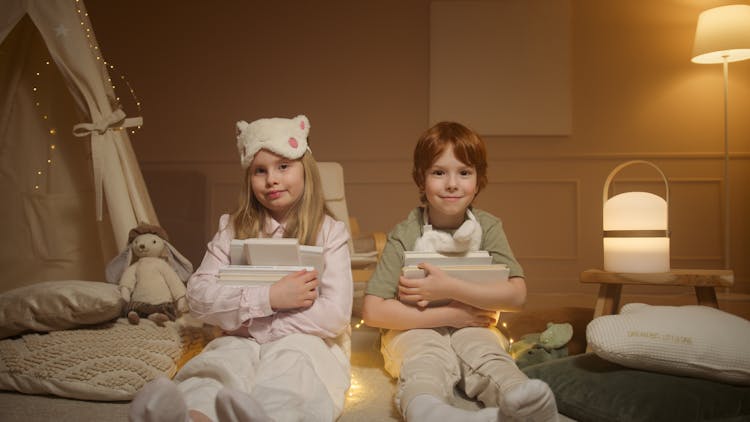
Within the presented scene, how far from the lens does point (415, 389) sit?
4.10 feet

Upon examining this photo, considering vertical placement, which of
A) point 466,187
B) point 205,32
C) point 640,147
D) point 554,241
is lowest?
point 554,241

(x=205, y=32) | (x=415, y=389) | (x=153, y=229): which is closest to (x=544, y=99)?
(x=205, y=32)

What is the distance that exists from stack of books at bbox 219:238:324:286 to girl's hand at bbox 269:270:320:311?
0.04 metres

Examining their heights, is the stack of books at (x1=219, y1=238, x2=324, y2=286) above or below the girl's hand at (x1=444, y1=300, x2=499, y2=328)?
above

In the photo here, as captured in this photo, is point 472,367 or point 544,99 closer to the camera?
point 472,367

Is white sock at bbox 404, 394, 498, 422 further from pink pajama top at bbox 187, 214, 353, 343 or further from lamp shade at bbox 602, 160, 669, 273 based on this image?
lamp shade at bbox 602, 160, 669, 273

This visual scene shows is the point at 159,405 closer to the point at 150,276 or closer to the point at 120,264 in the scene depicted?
the point at 150,276

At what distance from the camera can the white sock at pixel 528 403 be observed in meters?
0.99

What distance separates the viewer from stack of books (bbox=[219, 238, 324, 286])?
1.49 metres

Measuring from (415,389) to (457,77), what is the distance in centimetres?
325

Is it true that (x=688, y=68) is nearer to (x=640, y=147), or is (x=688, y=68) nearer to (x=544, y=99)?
(x=640, y=147)

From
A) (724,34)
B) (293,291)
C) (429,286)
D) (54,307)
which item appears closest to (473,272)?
(429,286)

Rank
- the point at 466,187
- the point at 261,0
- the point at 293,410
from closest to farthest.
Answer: the point at 293,410, the point at 466,187, the point at 261,0

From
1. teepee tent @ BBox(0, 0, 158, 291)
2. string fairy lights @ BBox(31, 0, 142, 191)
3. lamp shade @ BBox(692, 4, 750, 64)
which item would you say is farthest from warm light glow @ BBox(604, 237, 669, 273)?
lamp shade @ BBox(692, 4, 750, 64)
